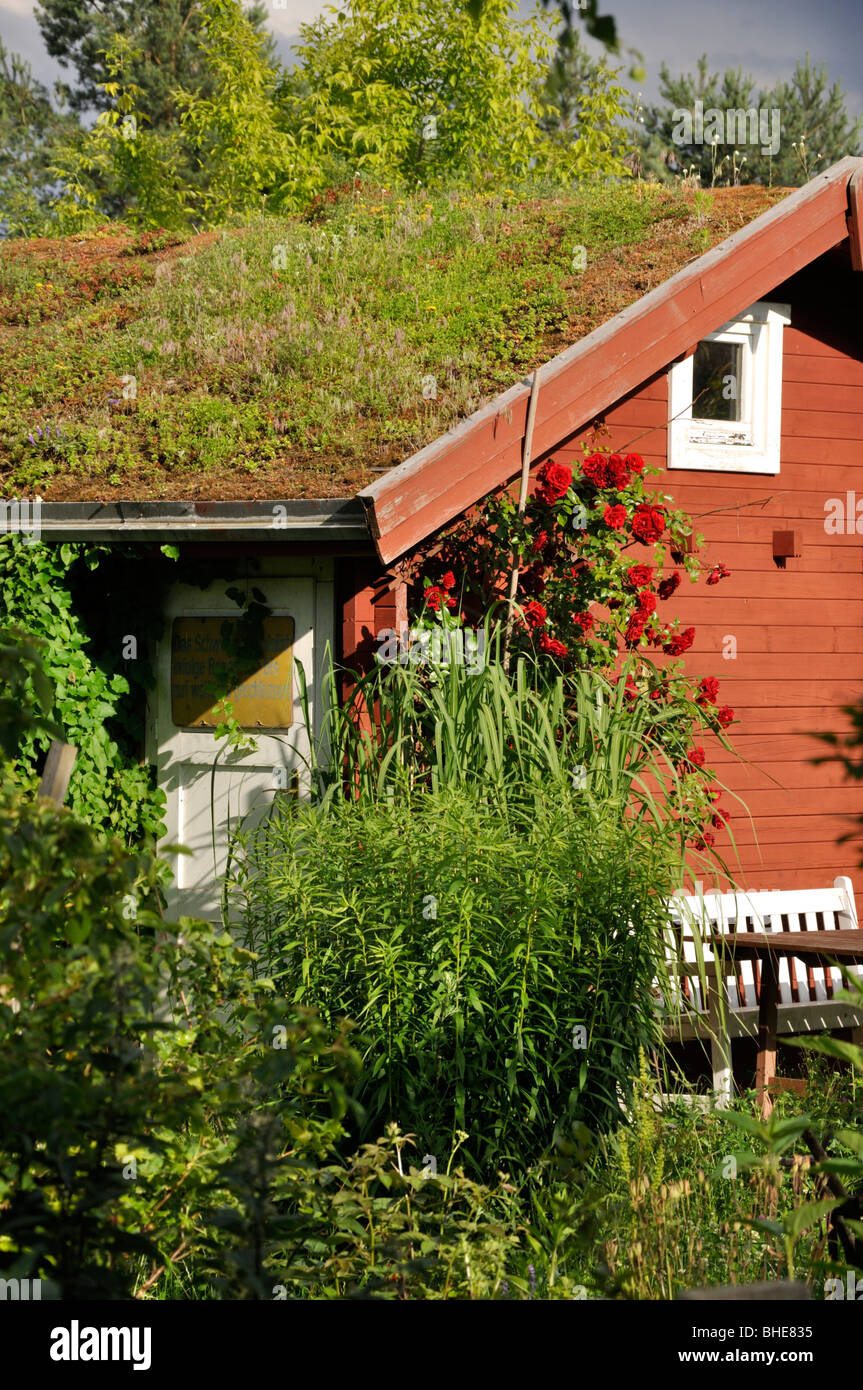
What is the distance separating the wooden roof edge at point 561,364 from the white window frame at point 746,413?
24.5 inches

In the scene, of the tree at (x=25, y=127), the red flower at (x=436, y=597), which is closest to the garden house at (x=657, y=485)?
the red flower at (x=436, y=597)

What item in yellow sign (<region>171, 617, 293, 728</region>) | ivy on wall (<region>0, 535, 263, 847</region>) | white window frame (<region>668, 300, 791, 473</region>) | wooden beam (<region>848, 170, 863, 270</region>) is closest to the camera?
ivy on wall (<region>0, 535, 263, 847</region>)

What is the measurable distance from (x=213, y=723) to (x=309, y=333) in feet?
8.59

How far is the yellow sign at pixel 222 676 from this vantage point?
623cm

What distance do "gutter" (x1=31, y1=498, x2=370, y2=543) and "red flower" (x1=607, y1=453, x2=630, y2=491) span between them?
4.85 feet

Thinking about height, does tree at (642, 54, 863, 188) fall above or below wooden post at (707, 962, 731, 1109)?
above

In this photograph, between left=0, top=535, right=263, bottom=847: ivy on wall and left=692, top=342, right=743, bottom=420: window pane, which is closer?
left=0, top=535, right=263, bottom=847: ivy on wall

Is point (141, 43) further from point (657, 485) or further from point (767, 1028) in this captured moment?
point (767, 1028)

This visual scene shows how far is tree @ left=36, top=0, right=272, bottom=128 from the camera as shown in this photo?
24609 millimetres

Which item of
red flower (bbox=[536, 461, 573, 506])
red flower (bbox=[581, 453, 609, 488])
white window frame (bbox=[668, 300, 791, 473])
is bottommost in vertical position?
red flower (bbox=[536, 461, 573, 506])

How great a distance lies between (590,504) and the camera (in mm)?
6297

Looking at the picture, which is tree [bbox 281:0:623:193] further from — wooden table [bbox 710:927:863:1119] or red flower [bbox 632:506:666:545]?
wooden table [bbox 710:927:863:1119]

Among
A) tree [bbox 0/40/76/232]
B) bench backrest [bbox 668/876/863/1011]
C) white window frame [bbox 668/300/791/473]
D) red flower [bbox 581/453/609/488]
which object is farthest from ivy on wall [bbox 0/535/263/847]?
tree [bbox 0/40/76/232]
